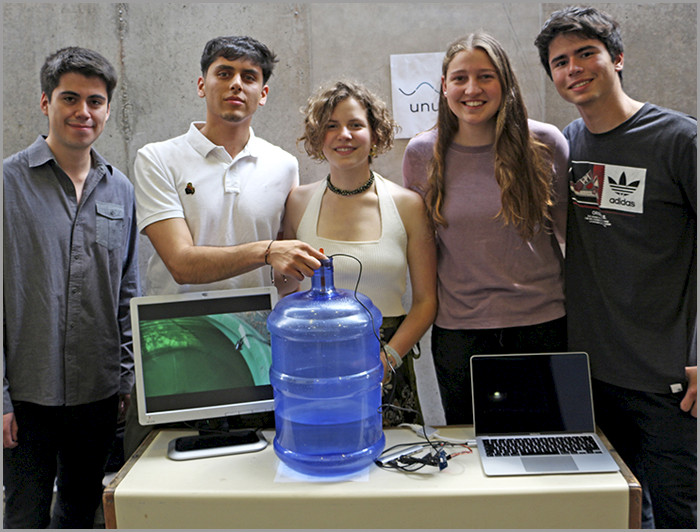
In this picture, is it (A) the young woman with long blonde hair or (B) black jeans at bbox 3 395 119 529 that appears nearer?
(A) the young woman with long blonde hair

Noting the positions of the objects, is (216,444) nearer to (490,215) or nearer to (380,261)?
(380,261)

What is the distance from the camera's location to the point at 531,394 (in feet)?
6.09

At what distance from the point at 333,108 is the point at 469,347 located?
0.95 metres

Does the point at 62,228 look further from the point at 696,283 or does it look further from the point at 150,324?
the point at 696,283

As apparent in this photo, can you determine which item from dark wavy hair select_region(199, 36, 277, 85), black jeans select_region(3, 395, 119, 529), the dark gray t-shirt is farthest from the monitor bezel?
the dark gray t-shirt

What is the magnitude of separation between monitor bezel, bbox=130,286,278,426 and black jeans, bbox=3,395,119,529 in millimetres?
640

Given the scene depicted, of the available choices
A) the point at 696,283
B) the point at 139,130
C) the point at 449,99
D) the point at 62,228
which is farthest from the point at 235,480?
the point at 139,130

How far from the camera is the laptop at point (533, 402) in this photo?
1.77 metres

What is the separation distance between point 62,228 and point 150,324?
0.65m

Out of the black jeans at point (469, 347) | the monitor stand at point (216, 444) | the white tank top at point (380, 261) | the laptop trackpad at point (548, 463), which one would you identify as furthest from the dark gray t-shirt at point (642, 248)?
the monitor stand at point (216, 444)

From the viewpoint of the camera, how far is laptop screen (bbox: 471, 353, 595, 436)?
183 cm

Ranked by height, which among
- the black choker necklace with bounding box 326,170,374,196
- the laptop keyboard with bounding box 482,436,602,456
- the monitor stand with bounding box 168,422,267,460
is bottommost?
the laptop keyboard with bounding box 482,436,602,456

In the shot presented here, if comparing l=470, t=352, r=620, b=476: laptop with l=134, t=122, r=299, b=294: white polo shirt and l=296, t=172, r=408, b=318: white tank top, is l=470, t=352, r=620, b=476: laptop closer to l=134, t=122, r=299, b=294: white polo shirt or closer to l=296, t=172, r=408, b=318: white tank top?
l=296, t=172, r=408, b=318: white tank top

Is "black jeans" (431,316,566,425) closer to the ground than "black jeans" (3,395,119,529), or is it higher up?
higher up
